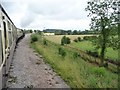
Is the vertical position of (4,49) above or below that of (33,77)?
above

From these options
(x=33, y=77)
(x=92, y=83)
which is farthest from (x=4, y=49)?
(x=33, y=77)

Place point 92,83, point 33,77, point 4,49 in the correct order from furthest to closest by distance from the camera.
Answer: point 33,77 < point 92,83 < point 4,49

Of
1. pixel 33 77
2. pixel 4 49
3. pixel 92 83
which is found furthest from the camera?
pixel 33 77

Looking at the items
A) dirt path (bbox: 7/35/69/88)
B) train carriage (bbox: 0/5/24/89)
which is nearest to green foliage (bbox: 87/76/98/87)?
dirt path (bbox: 7/35/69/88)

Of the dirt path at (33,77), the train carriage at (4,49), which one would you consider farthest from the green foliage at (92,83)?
the train carriage at (4,49)

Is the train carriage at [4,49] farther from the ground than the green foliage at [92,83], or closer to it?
farther from the ground

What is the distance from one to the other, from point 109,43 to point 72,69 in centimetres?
2651

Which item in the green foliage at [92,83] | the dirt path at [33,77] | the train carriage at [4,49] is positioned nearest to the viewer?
the train carriage at [4,49]

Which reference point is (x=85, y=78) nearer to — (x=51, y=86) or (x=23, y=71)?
(x=51, y=86)

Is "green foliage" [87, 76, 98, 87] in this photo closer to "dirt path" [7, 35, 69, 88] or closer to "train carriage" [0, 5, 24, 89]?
"dirt path" [7, 35, 69, 88]

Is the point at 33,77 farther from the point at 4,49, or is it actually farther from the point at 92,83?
the point at 4,49

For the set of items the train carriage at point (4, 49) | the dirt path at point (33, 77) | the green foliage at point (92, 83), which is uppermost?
the train carriage at point (4, 49)

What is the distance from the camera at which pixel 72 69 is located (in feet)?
49.9

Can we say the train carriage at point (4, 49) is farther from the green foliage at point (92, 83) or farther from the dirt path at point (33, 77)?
the green foliage at point (92, 83)
